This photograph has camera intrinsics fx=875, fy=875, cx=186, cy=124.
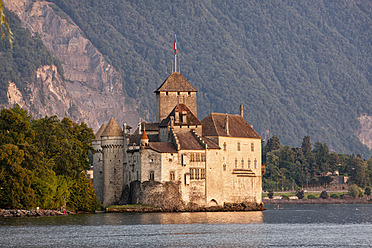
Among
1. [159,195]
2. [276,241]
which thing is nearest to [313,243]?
[276,241]

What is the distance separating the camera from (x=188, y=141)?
472ft

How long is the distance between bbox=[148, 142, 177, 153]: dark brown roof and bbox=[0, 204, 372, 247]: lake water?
13.9 metres

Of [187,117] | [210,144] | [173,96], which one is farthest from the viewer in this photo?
[173,96]

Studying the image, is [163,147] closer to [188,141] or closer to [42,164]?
[188,141]

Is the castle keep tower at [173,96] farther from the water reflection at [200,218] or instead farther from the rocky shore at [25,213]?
the rocky shore at [25,213]

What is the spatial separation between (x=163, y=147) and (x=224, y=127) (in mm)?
14716

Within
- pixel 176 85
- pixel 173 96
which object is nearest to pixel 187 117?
pixel 173 96

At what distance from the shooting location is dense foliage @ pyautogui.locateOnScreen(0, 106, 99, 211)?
385 ft

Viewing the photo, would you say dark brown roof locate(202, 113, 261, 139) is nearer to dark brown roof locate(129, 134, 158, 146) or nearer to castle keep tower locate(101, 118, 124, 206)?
dark brown roof locate(129, 134, 158, 146)

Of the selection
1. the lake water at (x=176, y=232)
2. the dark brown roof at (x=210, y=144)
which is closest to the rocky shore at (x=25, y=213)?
the lake water at (x=176, y=232)

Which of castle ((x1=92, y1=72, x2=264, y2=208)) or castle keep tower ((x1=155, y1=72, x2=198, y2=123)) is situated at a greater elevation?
castle keep tower ((x1=155, y1=72, x2=198, y2=123))

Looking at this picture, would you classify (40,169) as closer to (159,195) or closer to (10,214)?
(10,214)

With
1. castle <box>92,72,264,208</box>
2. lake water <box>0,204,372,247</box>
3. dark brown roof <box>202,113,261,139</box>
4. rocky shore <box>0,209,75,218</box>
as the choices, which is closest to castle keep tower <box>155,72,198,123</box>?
castle <box>92,72,264,208</box>

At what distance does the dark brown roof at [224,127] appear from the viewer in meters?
150
